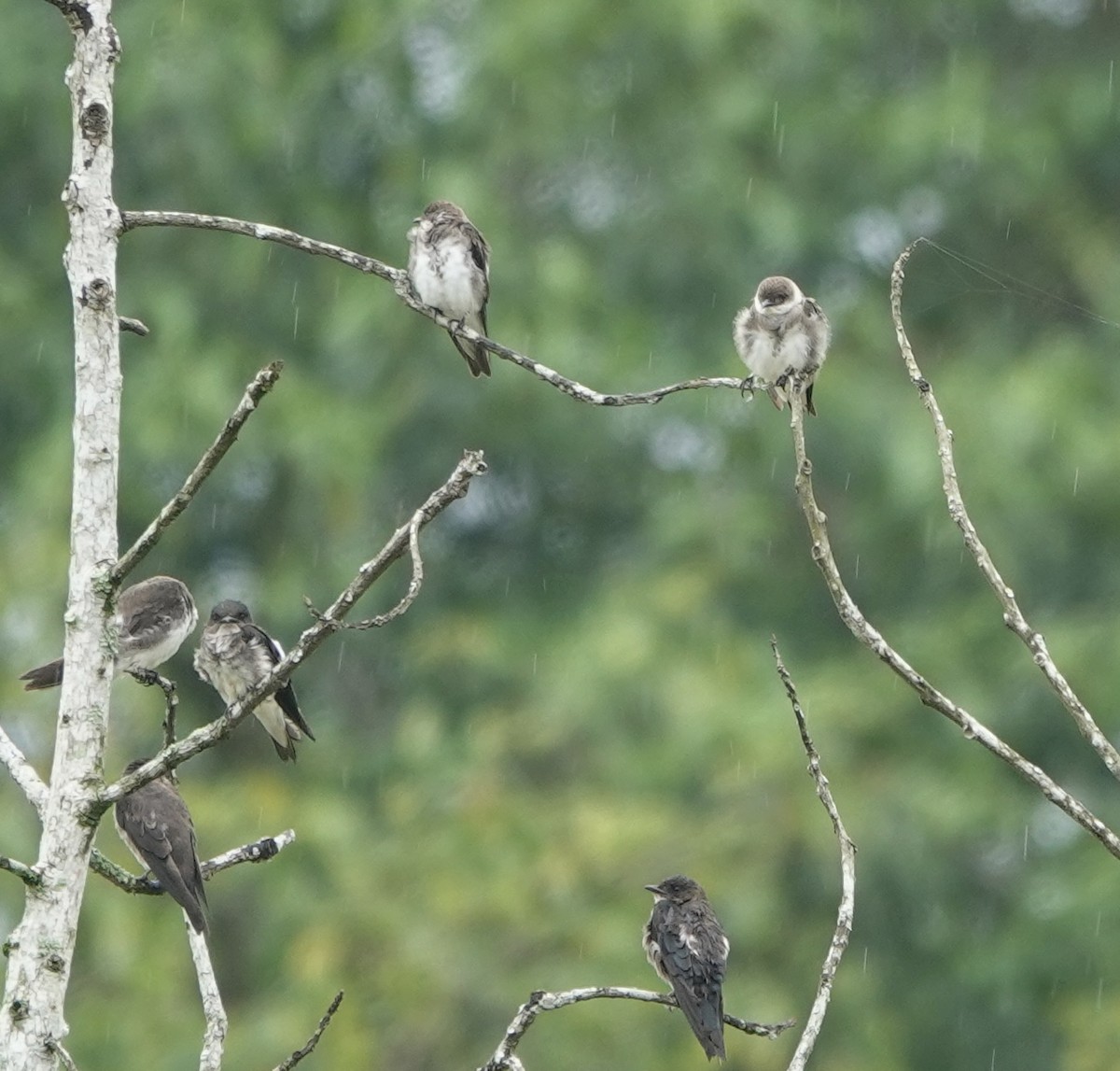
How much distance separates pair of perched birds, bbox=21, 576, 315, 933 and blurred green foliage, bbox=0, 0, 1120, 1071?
194 inches

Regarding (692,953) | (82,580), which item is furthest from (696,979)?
(82,580)

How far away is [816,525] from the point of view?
404cm

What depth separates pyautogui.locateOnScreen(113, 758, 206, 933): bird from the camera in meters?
6.18

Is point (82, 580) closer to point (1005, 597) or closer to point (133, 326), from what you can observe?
point (133, 326)

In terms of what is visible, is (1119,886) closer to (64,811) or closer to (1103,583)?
(1103,583)

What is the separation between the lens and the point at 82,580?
3705 mm

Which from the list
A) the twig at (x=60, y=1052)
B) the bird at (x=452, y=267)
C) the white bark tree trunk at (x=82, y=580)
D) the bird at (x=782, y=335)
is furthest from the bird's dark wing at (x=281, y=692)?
the twig at (x=60, y=1052)

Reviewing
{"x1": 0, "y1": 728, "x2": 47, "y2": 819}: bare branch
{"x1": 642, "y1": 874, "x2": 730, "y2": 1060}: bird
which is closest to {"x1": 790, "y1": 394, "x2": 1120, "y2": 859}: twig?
{"x1": 0, "y1": 728, "x2": 47, "y2": 819}: bare branch

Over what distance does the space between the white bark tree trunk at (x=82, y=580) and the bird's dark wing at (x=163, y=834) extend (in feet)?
7.14

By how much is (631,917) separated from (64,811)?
10.1 metres

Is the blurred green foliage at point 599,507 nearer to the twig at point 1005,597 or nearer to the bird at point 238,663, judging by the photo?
the bird at point 238,663

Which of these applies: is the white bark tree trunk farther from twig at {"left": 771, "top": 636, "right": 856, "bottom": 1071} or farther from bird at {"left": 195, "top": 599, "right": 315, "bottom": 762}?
bird at {"left": 195, "top": 599, "right": 315, "bottom": 762}

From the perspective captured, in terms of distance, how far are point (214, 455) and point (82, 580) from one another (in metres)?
0.44

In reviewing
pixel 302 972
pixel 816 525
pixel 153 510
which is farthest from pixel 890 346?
pixel 816 525
